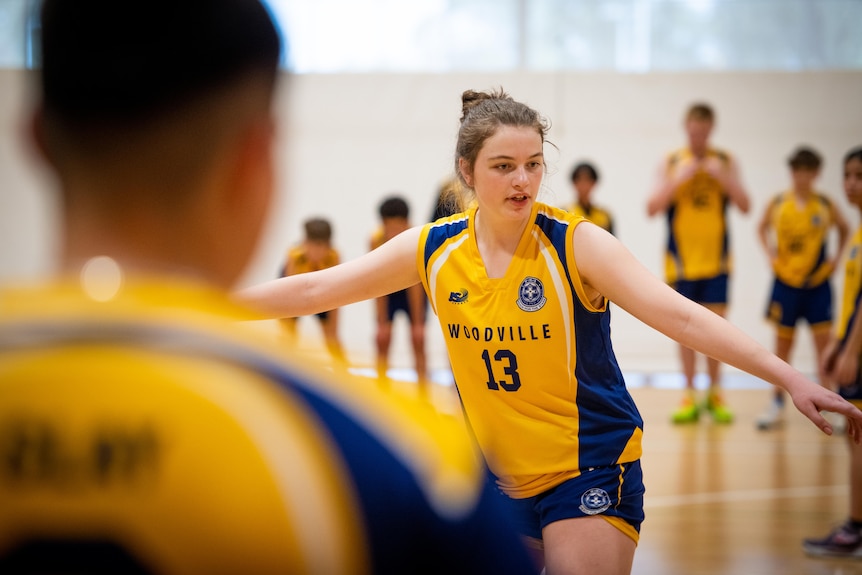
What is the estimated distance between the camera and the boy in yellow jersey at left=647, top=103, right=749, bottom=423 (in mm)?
8141

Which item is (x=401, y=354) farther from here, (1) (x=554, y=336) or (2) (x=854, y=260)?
(1) (x=554, y=336)

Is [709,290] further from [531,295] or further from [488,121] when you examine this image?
[531,295]

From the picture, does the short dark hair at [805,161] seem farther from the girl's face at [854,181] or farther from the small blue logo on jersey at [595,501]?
the small blue logo on jersey at [595,501]

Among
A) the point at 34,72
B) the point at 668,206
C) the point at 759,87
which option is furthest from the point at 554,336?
the point at 759,87

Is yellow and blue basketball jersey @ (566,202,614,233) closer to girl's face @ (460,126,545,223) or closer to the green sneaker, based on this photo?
the green sneaker

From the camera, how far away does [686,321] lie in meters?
2.44

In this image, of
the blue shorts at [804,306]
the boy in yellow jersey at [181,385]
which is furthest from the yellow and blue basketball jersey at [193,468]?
the blue shorts at [804,306]

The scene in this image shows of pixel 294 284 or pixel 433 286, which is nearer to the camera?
pixel 294 284

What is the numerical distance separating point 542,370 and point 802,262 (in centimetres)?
596

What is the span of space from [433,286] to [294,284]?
0.45m

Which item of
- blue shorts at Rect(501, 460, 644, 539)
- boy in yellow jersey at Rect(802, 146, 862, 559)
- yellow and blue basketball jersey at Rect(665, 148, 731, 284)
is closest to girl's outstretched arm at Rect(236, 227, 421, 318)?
blue shorts at Rect(501, 460, 644, 539)

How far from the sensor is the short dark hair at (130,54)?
2.60 ft

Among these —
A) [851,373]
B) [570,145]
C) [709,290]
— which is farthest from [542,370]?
[570,145]

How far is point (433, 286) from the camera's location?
9.49 ft
